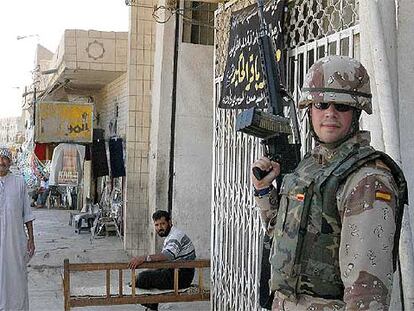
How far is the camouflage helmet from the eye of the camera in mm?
1707

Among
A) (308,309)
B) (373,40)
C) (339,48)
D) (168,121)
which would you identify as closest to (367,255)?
(308,309)

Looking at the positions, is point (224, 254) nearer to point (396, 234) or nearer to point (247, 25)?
point (247, 25)

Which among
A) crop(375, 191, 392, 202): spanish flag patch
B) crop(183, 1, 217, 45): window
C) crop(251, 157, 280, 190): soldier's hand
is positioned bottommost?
crop(375, 191, 392, 202): spanish flag patch

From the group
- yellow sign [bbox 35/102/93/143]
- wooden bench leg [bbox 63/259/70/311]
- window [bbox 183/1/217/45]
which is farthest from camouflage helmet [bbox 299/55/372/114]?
yellow sign [bbox 35/102/93/143]

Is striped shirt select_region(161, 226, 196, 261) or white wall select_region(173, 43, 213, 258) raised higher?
white wall select_region(173, 43, 213, 258)

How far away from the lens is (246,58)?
4.13 meters

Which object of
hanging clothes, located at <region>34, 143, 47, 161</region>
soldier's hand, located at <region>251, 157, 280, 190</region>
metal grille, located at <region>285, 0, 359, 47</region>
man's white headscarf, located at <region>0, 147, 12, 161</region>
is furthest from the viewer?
hanging clothes, located at <region>34, 143, 47, 161</region>

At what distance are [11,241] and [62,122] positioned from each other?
6788mm

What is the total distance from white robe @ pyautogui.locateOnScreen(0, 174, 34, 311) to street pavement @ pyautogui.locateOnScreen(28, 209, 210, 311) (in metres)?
0.51

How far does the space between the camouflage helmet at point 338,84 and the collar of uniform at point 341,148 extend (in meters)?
0.09

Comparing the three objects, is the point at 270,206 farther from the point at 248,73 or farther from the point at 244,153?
the point at 244,153

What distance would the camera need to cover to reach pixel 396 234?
162 cm

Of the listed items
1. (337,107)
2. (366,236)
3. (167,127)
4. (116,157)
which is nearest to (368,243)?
(366,236)

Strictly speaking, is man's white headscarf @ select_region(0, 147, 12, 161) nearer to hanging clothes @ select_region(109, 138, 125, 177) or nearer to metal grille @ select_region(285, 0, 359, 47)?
metal grille @ select_region(285, 0, 359, 47)
